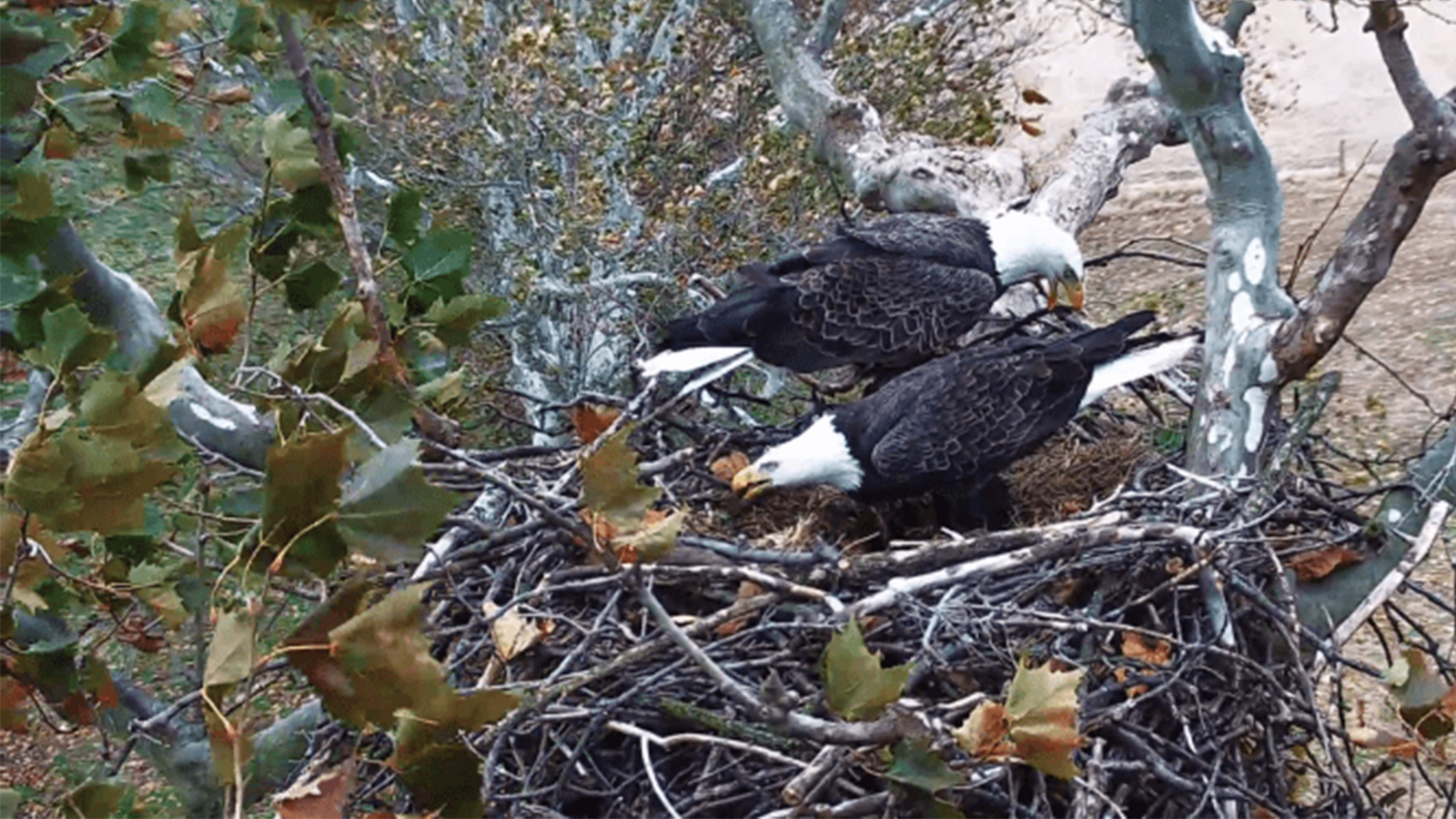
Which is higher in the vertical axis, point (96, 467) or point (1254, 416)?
point (96, 467)

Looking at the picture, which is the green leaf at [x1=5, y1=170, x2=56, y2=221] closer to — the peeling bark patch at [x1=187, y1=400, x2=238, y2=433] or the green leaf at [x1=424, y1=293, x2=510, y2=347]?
the peeling bark patch at [x1=187, y1=400, x2=238, y2=433]

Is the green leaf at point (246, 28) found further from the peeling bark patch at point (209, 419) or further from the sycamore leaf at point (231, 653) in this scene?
the sycamore leaf at point (231, 653)

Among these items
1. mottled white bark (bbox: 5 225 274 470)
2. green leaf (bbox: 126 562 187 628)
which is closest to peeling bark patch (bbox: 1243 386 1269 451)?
mottled white bark (bbox: 5 225 274 470)

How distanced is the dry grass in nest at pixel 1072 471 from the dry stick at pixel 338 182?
5.84 feet

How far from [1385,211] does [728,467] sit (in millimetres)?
1470

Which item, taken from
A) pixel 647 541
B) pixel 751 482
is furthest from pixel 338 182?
pixel 751 482

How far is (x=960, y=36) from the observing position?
8.79m

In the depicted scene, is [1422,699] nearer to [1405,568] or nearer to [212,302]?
[1405,568]

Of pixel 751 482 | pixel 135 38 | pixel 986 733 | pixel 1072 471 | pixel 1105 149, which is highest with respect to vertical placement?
pixel 135 38

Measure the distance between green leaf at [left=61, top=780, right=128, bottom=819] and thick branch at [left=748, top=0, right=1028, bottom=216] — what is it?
325 centimetres

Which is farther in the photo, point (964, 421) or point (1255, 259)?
point (964, 421)

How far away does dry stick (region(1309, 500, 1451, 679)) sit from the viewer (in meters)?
2.62

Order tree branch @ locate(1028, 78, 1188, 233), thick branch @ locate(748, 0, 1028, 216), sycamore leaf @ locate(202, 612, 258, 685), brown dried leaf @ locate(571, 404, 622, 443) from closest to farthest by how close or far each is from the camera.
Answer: sycamore leaf @ locate(202, 612, 258, 685) < brown dried leaf @ locate(571, 404, 622, 443) < tree branch @ locate(1028, 78, 1188, 233) < thick branch @ locate(748, 0, 1028, 216)

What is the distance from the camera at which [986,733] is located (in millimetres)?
1886
